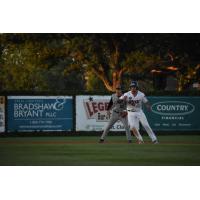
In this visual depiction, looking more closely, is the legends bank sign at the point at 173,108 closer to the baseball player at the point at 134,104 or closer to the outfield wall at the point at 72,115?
the outfield wall at the point at 72,115

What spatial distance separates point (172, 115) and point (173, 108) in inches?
14.8

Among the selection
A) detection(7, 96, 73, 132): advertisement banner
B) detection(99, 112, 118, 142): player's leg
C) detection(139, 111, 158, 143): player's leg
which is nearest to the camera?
detection(139, 111, 158, 143): player's leg

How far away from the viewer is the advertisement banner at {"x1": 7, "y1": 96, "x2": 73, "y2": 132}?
32.1 m

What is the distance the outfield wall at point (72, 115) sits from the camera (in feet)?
105

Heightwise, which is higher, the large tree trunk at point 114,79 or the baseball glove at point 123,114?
the large tree trunk at point 114,79

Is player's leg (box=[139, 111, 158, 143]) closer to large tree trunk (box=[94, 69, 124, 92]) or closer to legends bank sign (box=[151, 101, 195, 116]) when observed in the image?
legends bank sign (box=[151, 101, 195, 116])

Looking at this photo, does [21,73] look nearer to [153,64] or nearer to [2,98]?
[153,64]

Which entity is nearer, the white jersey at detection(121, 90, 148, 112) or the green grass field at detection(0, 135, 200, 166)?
the green grass field at detection(0, 135, 200, 166)

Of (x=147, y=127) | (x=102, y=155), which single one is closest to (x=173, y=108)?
(x=147, y=127)

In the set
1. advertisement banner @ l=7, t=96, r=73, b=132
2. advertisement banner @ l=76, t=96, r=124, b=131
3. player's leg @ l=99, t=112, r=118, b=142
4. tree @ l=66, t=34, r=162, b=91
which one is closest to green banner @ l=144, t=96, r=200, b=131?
advertisement banner @ l=76, t=96, r=124, b=131

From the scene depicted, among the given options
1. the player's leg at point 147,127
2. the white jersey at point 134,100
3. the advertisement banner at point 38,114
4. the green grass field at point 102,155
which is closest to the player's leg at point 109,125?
the white jersey at point 134,100

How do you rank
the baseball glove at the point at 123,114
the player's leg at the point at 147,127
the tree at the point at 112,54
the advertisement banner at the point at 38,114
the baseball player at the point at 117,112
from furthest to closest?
the tree at the point at 112,54
the advertisement banner at the point at 38,114
the baseball glove at the point at 123,114
the baseball player at the point at 117,112
the player's leg at the point at 147,127

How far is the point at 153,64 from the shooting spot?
53281 millimetres

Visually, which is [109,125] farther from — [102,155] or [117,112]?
[102,155]
